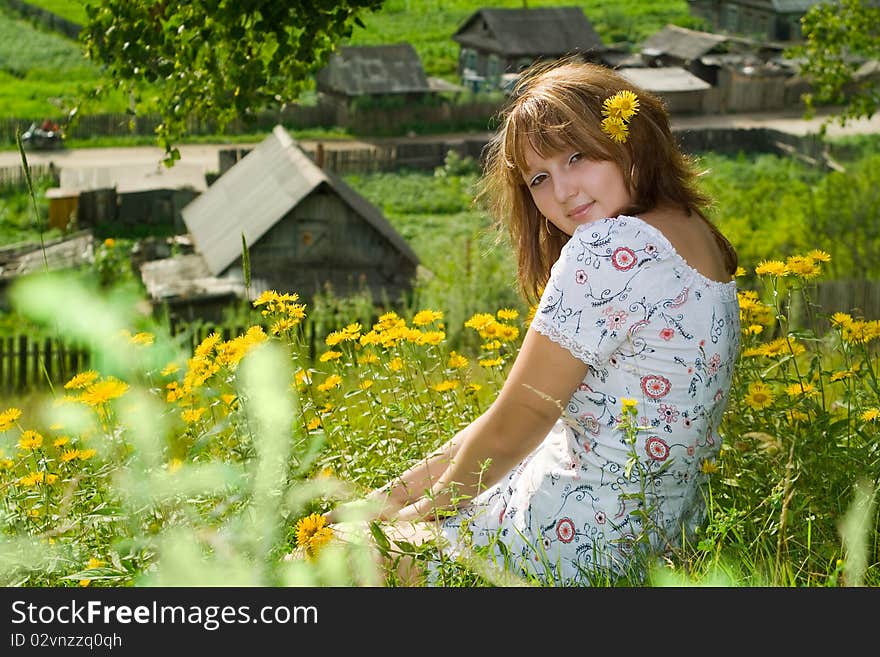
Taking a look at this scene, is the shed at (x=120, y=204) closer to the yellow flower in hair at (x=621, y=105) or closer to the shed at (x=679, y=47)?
the yellow flower in hair at (x=621, y=105)

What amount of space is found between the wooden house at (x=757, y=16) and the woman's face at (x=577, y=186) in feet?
154

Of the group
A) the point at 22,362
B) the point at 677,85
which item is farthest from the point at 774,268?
the point at 677,85

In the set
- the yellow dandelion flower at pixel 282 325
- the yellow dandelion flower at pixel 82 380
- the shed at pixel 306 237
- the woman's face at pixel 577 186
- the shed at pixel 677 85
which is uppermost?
the woman's face at pixel 577 186

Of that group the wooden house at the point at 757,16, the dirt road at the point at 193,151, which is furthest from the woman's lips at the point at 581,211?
the wooden house at the point at 757,16

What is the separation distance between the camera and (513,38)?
43562 mm

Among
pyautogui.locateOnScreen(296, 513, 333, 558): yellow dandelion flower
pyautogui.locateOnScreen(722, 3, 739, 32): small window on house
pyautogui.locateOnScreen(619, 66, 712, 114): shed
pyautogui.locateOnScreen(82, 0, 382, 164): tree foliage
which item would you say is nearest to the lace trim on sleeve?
pyautogui.locateOnScreen(296, 513, 333, 558): yellow dandelion flower

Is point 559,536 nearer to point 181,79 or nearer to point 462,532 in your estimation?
point 462,532

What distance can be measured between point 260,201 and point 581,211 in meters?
14.6

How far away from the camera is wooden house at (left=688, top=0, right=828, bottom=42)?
48.9m

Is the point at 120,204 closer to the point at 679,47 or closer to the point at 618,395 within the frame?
the point at 618,395

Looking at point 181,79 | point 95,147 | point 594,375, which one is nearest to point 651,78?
point 95,147

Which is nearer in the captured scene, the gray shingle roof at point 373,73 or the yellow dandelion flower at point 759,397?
the yellow dandelion flower at point 759,397

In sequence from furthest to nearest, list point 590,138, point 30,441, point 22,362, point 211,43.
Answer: point 22,362 → point 211,43 → point 30,441 → point 590,138

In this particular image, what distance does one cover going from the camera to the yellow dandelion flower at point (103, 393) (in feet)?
8.03
